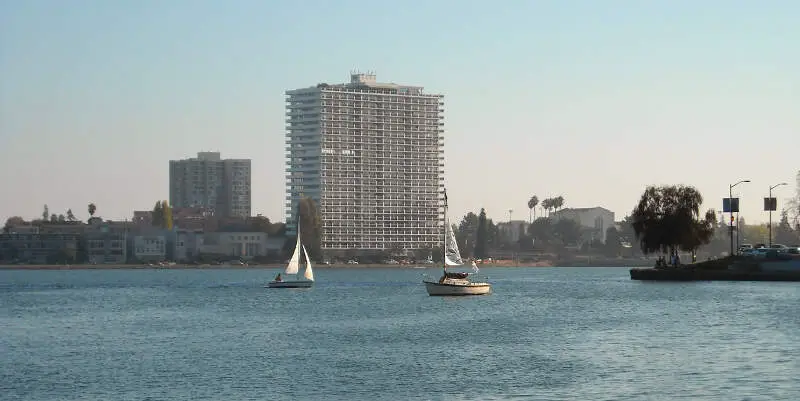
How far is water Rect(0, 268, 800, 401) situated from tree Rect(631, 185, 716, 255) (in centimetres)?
4263

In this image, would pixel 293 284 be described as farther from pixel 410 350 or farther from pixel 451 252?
pixel 410 350

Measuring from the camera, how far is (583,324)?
96438 mm

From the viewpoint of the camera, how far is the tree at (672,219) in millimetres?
176500

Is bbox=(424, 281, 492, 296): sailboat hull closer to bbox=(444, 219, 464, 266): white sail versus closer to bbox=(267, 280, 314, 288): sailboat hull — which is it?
bbox=(444, 219, 464, 266): white sail

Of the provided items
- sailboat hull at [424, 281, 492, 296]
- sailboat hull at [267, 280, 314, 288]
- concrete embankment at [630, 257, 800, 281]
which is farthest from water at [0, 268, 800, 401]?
concrete embankment at [630, 257, 800, 281]

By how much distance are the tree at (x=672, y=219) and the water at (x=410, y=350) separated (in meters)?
42.6

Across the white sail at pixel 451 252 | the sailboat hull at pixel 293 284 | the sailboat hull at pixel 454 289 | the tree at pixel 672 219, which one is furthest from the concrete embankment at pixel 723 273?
the sailboat hull at pixel 293 284

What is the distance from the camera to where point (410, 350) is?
77188 millimetres

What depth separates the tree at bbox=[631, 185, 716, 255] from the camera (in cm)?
17650

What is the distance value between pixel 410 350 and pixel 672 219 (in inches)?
4196

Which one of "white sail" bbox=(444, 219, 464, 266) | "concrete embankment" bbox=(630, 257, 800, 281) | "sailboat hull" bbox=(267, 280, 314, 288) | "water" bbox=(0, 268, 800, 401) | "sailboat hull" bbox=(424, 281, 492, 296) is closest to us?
"water" bbox=(0, 268, 800, 401)

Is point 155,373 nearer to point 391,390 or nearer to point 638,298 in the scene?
point 391,390

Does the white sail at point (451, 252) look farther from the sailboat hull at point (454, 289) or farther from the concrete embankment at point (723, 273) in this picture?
the concrete embankment at point (723, 273)

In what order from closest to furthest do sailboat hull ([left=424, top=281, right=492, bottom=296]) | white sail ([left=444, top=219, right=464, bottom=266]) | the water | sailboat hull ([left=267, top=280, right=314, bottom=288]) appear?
the water
white sail ([left=444, top=219, right=464, bottom=266])
sailboat hull ([left=424, top=281, right=492, bottom=296])
sailboat hull ([left=267, top=280, right=314, bottom=288])
